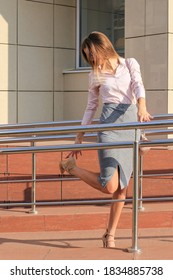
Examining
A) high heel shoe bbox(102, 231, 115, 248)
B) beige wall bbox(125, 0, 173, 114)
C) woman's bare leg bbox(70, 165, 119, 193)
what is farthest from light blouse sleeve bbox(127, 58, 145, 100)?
beige wall bbox(125, 0, 173, 114)

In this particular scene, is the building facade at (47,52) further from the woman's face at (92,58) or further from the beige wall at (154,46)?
the woman's face at (92,58)

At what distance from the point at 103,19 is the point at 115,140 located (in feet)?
21.1

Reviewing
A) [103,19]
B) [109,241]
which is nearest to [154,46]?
[103,19]

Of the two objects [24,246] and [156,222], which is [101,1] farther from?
[24,246]

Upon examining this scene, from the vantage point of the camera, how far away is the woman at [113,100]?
5.23 meters

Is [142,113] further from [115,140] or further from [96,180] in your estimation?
[96,180]

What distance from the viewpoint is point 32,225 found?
674cm

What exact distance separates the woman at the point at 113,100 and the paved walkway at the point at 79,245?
14.5 inches

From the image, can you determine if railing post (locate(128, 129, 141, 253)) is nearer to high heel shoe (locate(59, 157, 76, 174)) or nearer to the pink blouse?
the pink blouse

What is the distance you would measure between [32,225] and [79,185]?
1.04 m

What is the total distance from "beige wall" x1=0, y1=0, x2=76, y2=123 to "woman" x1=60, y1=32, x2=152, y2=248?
5755 mm

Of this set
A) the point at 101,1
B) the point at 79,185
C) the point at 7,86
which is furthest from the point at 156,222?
the point at 101,1

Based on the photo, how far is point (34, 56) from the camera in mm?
11312

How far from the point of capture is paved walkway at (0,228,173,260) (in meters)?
5.20
